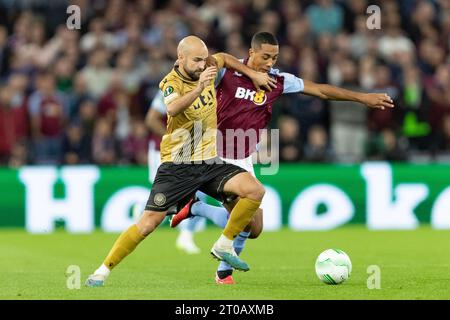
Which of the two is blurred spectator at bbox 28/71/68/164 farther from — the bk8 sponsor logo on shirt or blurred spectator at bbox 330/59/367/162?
the bk8 sponsor logo on shirt

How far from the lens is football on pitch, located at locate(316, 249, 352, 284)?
9.21 meters

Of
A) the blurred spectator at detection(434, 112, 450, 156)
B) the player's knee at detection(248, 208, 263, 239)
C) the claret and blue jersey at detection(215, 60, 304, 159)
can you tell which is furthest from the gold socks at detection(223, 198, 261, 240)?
the blurred spectator at detection(434, 112, 450, 156)

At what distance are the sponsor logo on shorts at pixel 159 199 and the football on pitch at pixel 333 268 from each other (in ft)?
4.66

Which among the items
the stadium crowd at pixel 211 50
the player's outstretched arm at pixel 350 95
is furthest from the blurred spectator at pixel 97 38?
the player's outstretched arm at pixel 350 95

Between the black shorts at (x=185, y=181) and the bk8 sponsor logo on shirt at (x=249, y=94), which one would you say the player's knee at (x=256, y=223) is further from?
the bk8 sponsor logo on shirt at (x=249, y=94)

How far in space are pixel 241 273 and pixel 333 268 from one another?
58.3 inches

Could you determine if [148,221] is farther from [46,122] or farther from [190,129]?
[46,122]

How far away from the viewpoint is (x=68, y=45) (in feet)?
58.5

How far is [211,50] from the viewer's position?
18078 millimetres

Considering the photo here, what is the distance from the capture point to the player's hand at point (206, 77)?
8.55 metres

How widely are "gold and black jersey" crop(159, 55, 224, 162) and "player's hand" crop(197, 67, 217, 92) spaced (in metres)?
0.36

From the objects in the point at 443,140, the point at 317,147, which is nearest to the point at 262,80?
the point at 317,147

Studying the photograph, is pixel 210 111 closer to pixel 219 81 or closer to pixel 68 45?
pixel 219 81

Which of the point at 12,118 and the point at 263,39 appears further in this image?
the point at 12,118
